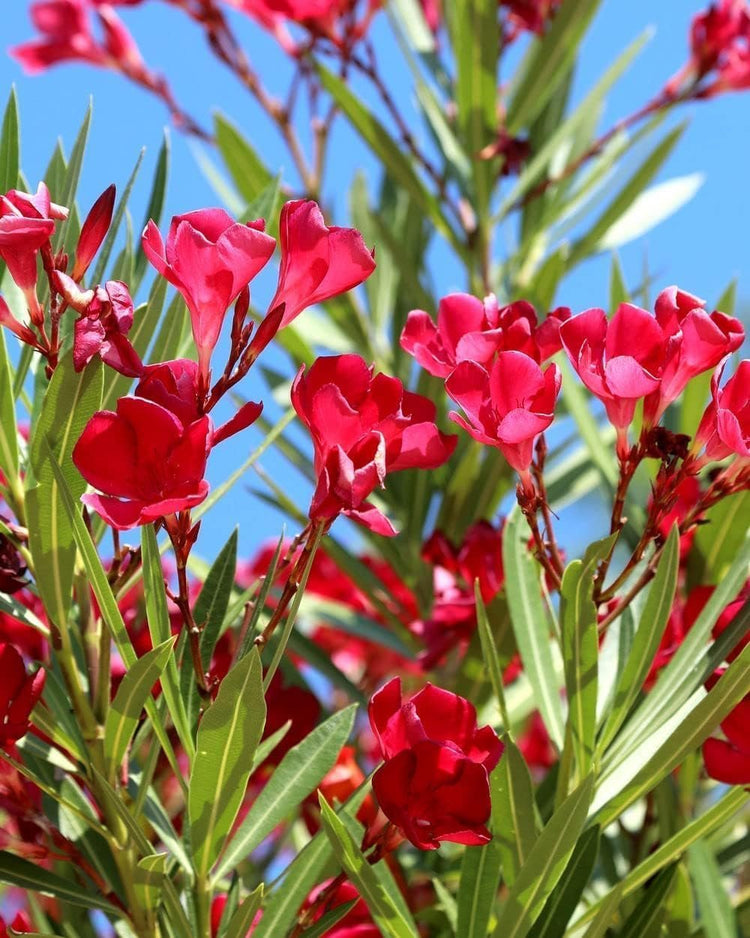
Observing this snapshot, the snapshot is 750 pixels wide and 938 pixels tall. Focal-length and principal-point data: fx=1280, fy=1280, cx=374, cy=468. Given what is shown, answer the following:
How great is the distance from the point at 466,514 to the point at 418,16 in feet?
2.82

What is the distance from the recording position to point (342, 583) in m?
1.79

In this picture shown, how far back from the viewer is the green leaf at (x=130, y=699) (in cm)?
72

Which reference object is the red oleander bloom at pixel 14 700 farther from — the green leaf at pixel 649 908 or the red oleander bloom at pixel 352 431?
the green leaf at pixel 649 908

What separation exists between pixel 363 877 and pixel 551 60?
133 centimetres

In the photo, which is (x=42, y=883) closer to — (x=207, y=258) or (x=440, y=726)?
(x=440, y=726)

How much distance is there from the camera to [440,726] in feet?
2.51

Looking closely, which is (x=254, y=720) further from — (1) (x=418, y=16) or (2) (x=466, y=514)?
(1) (x=418, y=16)

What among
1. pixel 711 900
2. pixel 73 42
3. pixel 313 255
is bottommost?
pixel 711 900

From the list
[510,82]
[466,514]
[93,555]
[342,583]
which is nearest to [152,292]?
[93,555]

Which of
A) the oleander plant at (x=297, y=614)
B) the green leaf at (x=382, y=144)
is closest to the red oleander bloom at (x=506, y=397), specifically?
the oleander plant at (x=297, y=614)

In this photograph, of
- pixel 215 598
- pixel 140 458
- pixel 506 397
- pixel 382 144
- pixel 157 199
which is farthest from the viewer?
pixel 382 144

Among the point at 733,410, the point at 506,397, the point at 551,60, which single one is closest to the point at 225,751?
the point at 506,397

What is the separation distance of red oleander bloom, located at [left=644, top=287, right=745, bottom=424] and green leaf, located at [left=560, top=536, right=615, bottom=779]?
0.42 feet

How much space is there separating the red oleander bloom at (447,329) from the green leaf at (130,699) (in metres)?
0.30
